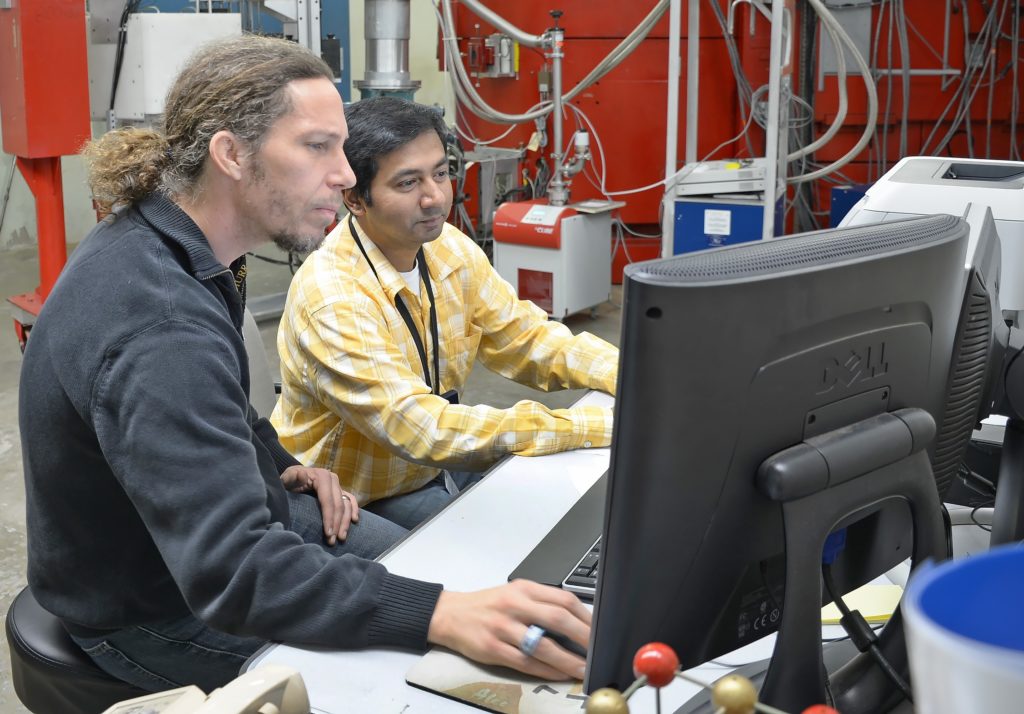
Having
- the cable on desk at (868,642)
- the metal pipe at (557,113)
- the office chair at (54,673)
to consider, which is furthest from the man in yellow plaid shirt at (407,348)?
the metal pipe at (557,113)

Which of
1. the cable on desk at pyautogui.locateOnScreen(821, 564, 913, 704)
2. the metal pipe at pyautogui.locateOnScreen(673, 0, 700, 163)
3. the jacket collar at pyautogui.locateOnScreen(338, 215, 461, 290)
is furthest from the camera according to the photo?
the metal pipe at pyautogui.locateOnScreen(673, 0, 700, 163)

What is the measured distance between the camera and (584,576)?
3.82ft

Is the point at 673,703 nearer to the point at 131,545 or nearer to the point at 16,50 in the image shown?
the point at 131,545

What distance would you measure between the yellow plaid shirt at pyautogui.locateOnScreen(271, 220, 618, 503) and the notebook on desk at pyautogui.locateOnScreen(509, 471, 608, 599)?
239mm

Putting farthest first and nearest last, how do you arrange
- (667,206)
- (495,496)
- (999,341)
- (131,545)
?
(667,206) → (495,496) → (131,545) → (999,341)

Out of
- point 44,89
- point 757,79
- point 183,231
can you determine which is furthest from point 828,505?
point 757,79

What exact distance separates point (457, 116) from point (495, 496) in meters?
4.37

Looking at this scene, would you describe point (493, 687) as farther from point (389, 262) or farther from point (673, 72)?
point (673, 72)

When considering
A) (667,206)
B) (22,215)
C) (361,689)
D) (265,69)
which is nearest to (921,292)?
(361,689)

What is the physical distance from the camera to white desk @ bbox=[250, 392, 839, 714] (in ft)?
3.19

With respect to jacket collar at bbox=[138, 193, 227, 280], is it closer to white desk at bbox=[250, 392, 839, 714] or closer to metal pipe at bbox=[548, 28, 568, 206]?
white desk at bbox=[250, 392, 839, 714]

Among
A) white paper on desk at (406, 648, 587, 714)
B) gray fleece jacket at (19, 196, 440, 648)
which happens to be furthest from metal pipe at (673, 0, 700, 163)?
white paper on desk at (406, 648, 587, 714)

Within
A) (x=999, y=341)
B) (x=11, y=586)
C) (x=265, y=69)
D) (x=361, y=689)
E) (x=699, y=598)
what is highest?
(x=265, y=69)

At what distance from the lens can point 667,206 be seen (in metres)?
4.26
